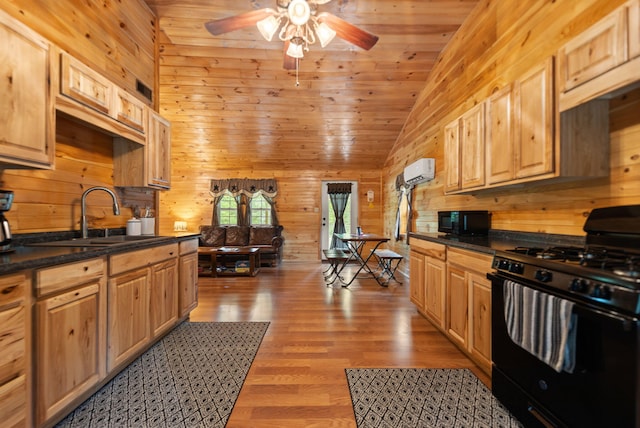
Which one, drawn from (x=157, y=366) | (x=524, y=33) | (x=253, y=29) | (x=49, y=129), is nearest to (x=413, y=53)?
(x=524, y=33)

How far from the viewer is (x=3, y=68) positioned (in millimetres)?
1444

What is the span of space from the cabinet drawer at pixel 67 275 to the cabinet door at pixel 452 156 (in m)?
2.99

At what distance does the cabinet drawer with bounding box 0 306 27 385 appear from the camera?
116 cm

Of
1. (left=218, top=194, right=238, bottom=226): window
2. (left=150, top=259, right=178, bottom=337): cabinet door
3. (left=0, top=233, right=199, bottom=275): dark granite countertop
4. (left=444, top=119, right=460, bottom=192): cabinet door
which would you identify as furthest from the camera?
(left=218, top=194, right=238, bottom=226): window


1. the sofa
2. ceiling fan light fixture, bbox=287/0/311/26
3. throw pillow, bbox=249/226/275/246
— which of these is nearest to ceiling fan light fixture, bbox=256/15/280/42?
ceiling fan light fixture, bbox=287/0/311/26

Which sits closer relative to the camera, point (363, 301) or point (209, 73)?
point (363, 301)

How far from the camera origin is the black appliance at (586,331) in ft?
3.29

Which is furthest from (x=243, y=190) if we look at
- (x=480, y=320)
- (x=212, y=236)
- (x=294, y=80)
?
(x=480, y=320)

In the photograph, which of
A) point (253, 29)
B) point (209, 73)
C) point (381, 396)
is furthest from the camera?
point (209, 73)

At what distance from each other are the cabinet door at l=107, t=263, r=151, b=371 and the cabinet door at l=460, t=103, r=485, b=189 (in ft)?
9.35

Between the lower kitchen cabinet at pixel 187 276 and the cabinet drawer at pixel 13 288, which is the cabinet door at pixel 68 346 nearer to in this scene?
the cabinet drawer at pixel 13 288

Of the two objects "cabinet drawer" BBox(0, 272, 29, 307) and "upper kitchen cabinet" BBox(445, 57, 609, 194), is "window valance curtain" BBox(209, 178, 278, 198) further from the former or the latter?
"cabinet drawer" BBox(0, 272, 29, 307)

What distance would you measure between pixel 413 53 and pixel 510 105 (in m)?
2.23

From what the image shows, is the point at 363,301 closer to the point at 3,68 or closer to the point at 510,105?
the point at 510,105
